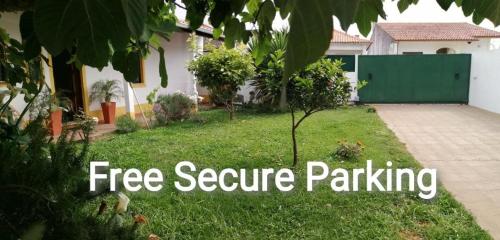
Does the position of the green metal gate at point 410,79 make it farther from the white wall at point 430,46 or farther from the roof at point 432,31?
the white wall at point 430,46

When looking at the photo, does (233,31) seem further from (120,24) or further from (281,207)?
(281,207)

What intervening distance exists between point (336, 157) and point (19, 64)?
419cm

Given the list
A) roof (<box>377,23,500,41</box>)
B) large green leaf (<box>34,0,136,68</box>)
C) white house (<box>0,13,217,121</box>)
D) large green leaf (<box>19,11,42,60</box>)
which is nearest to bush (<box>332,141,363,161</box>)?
white house (<box>0,13,217,121</box>)

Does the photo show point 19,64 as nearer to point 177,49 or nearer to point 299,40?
point 299,40

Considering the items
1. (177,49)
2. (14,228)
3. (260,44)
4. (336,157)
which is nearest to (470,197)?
(336,157)

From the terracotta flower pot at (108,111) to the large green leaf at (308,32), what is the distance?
8772 millimetres

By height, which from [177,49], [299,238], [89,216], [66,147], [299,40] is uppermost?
[177,49]

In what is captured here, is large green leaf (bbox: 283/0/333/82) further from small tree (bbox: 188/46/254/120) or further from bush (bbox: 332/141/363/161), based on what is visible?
small tree (bbox: 188/46/254/120)

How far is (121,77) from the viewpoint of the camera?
30.4ft

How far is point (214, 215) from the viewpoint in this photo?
3584 millimetres

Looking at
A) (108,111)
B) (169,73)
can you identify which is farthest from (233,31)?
(169,73)

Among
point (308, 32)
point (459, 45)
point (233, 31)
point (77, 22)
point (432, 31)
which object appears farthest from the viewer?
point (432, 31)

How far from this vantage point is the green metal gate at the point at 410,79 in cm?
1250

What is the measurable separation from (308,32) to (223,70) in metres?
8.56
